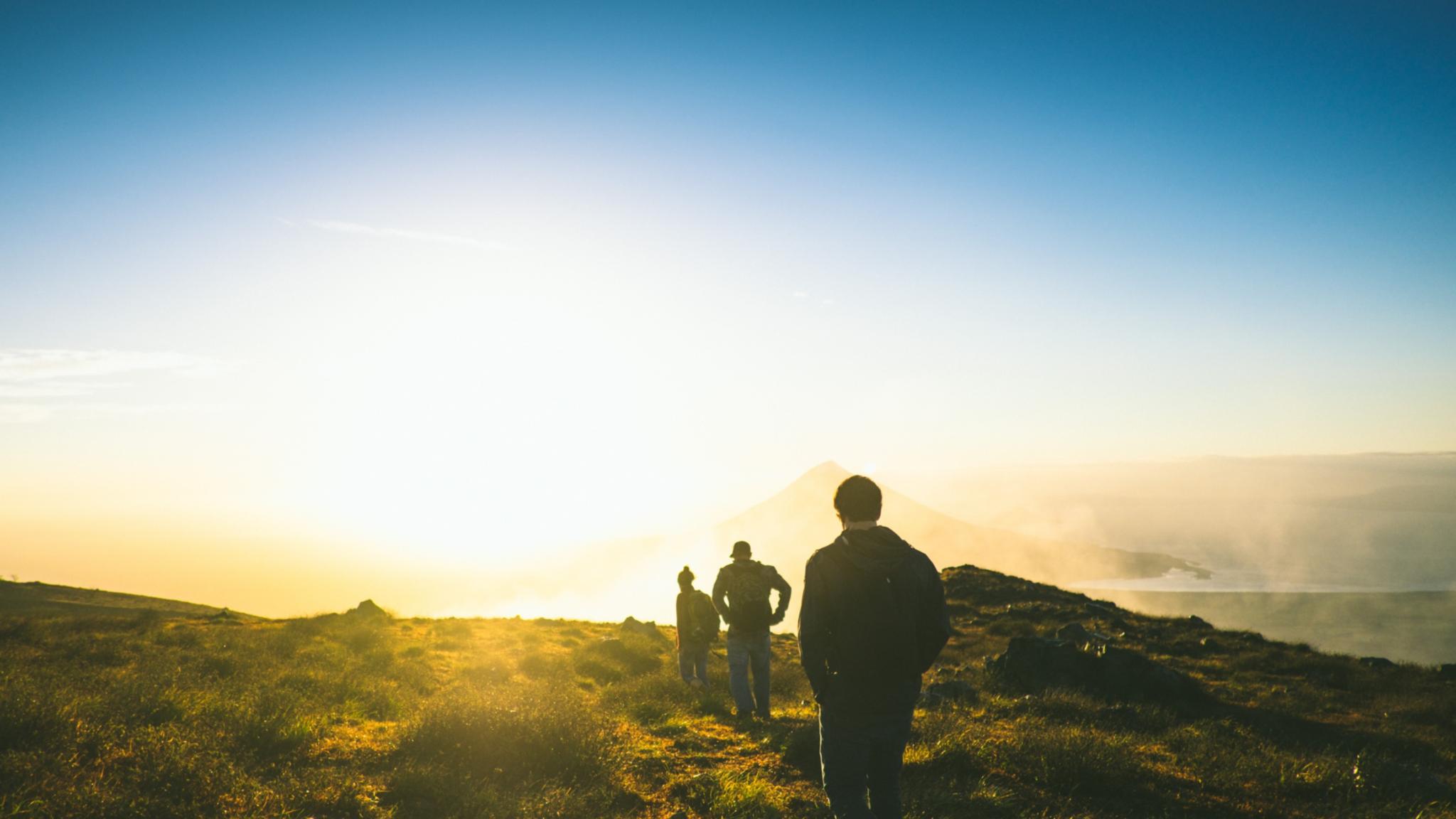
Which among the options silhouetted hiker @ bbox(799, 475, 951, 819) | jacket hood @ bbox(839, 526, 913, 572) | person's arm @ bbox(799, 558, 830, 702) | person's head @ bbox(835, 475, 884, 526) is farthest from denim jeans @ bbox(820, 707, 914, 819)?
person's head @ bbox(835, 475, 884, 526)

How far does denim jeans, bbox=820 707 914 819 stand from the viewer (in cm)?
390

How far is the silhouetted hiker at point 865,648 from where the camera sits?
3850mm

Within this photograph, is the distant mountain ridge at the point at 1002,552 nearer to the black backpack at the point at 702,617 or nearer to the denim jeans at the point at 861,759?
the black backpack at the point at 702,617

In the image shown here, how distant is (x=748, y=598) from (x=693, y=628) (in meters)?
3.54

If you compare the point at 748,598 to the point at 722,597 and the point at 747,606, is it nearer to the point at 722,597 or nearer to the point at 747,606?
the point at 747,606

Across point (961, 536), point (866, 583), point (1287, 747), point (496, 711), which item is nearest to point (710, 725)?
point (496, 711)

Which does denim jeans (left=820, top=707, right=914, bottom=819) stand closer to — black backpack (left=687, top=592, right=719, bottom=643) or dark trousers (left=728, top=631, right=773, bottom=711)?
dark trousers (left=728, top=631, right=773, bottom=711)

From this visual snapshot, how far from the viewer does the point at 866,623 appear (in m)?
3.85

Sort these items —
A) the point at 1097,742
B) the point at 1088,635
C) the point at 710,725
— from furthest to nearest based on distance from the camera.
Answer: the point at 1088,635 < the point at 710,725 < the point at 1097,742

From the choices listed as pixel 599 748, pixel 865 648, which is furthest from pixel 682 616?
pixel 865 648

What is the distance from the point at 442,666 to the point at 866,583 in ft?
47.4

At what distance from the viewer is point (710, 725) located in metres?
9.33

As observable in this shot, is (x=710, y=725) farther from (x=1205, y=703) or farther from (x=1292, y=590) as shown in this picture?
(x=1292, y=590)

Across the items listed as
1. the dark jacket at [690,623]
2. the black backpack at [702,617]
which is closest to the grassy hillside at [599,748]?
the dark jacket at [690,623]
